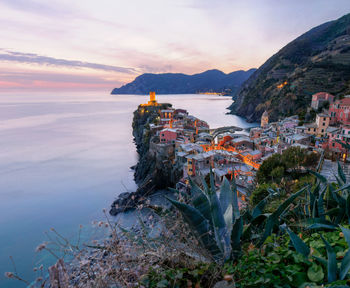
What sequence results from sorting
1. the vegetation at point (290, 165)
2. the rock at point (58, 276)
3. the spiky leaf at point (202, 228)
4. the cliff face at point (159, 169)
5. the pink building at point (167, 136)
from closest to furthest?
the rock at point (58, 276)
the spiky leaf at point (202, 228)
the vegetation at point (290, 165)
the cliff face at point (159, 169)
the pink building at point (167, 136)

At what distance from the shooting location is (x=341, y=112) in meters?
17.7

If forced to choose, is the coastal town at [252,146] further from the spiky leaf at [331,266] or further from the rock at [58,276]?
the rock at [58,276]

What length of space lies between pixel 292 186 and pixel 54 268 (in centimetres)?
613

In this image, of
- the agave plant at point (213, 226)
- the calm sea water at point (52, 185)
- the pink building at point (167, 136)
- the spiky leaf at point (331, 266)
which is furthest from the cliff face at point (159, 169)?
the spiky leaf at point (331, 266)

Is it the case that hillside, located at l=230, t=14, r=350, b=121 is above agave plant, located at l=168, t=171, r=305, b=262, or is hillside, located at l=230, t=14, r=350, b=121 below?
above

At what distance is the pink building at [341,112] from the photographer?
56.6 feet

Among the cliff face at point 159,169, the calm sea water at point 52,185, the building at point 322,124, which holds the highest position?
the building at point 322,124

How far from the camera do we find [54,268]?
1.60m

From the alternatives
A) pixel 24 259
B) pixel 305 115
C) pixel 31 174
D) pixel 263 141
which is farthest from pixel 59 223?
pixel 305 115

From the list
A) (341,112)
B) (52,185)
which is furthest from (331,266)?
(52,185)

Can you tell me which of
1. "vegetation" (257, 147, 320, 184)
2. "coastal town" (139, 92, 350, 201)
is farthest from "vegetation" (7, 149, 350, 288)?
"coastal town" (139, 92, 350, 201)

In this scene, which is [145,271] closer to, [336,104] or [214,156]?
[214,156]

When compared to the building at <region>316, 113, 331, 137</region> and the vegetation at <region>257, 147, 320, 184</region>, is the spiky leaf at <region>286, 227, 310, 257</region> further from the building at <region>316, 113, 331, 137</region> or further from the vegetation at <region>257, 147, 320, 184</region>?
the building at <region>316, 113, 331, 137</region>

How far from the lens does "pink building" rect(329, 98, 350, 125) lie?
17.3 metres
